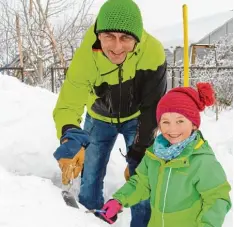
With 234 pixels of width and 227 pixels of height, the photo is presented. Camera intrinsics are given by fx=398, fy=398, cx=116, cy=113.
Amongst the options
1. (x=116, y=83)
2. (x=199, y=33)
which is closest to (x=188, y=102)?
(x=116, y=83)

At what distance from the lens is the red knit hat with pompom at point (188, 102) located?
6.56 ft

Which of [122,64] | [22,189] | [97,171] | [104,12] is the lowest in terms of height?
[97,171]

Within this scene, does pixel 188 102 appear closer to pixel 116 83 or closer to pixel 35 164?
pixel 116 83

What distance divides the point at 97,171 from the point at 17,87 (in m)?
3.09

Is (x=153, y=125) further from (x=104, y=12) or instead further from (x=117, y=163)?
(x=117, y=163)

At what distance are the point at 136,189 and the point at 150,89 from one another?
674mm

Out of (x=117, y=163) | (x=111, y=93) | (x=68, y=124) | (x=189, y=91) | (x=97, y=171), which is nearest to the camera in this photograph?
(x=189, y=91)

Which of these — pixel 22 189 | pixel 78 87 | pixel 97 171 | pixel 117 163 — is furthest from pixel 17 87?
pixel 22 189

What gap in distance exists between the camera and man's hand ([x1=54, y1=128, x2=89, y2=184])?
215 centimetres

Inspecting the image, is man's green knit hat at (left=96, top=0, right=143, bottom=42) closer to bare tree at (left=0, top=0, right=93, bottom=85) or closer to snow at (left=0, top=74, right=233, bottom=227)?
snow at (left=0, top=74, right=233, bottom=227)

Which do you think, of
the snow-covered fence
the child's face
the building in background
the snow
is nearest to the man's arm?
the child's face

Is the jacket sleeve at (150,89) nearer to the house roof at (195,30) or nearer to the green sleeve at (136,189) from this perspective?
the green sleeve at (136,189)

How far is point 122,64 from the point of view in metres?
2.38

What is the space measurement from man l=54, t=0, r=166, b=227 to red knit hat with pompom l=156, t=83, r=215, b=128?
383mm
